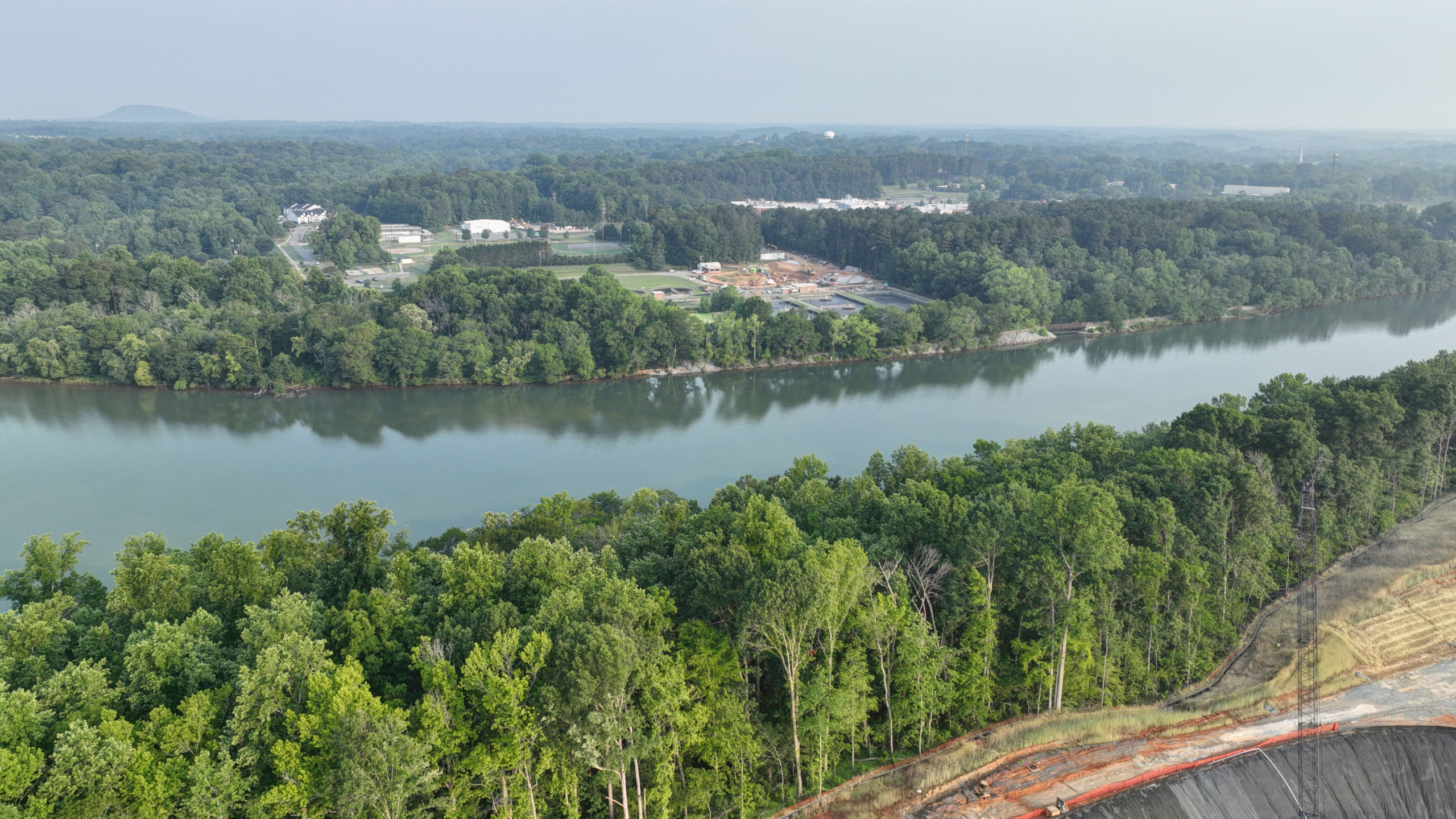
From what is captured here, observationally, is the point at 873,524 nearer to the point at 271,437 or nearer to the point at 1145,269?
the point at 271,437

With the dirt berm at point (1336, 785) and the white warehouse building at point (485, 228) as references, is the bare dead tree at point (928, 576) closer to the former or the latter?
the dirt berm at point (1336, 785)

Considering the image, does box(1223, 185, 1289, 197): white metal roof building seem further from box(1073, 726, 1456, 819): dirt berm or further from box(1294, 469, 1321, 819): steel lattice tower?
box(1073, 726, 1456, 819): dirt berm

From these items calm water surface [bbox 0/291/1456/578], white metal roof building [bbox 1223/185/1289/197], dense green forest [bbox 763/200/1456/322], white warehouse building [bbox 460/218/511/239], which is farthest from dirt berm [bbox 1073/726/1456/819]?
white metal roof building [bbox 1223/185/1289/197]

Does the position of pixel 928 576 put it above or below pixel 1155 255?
below

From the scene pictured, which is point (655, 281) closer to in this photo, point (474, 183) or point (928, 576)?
point (474, 183)

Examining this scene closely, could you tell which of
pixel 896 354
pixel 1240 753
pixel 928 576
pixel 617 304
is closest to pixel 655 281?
pixel 617 304

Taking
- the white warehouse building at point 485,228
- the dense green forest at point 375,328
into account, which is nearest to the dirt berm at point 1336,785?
the dense green forest at point 375,328

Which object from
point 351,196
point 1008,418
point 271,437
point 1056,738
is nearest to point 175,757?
point 1056,738
